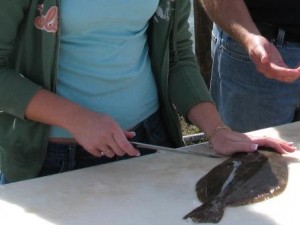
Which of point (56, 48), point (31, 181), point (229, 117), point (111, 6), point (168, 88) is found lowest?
point (229, 117)

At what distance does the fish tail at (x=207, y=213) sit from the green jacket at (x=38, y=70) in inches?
18.7

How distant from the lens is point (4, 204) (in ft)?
4.92

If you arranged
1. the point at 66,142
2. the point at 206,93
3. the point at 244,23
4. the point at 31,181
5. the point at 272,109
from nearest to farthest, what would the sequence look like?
the point at 31,181 < the point at 66,142 < the point at 206,93 < the point at 244,23 < the point at 272,109

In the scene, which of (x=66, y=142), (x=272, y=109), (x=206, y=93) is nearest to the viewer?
(x=66, y=142)

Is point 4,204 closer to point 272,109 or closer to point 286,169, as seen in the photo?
point 286,169

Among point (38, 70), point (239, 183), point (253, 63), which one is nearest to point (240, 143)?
point (239, 183)

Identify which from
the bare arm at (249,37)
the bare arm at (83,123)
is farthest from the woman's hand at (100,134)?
the bare arm at (249,37)

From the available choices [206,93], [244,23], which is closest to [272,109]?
[244,23]

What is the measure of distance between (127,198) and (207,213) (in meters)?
0.21

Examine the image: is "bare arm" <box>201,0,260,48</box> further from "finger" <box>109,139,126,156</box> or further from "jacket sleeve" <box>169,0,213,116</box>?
"finger" <box>109,139,126,156</box>

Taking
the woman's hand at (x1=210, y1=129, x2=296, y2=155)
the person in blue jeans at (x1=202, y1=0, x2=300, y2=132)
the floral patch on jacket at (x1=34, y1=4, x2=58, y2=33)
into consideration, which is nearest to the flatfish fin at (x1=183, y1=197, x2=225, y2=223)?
the woman's hand at (x1=210, y1=129, x2=296, y2=155)

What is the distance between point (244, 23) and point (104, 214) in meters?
1.09

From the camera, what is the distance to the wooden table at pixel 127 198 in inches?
56.9

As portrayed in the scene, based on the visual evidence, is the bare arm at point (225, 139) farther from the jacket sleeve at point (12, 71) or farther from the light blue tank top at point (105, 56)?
the jacket sleeve at point (12, 71)
